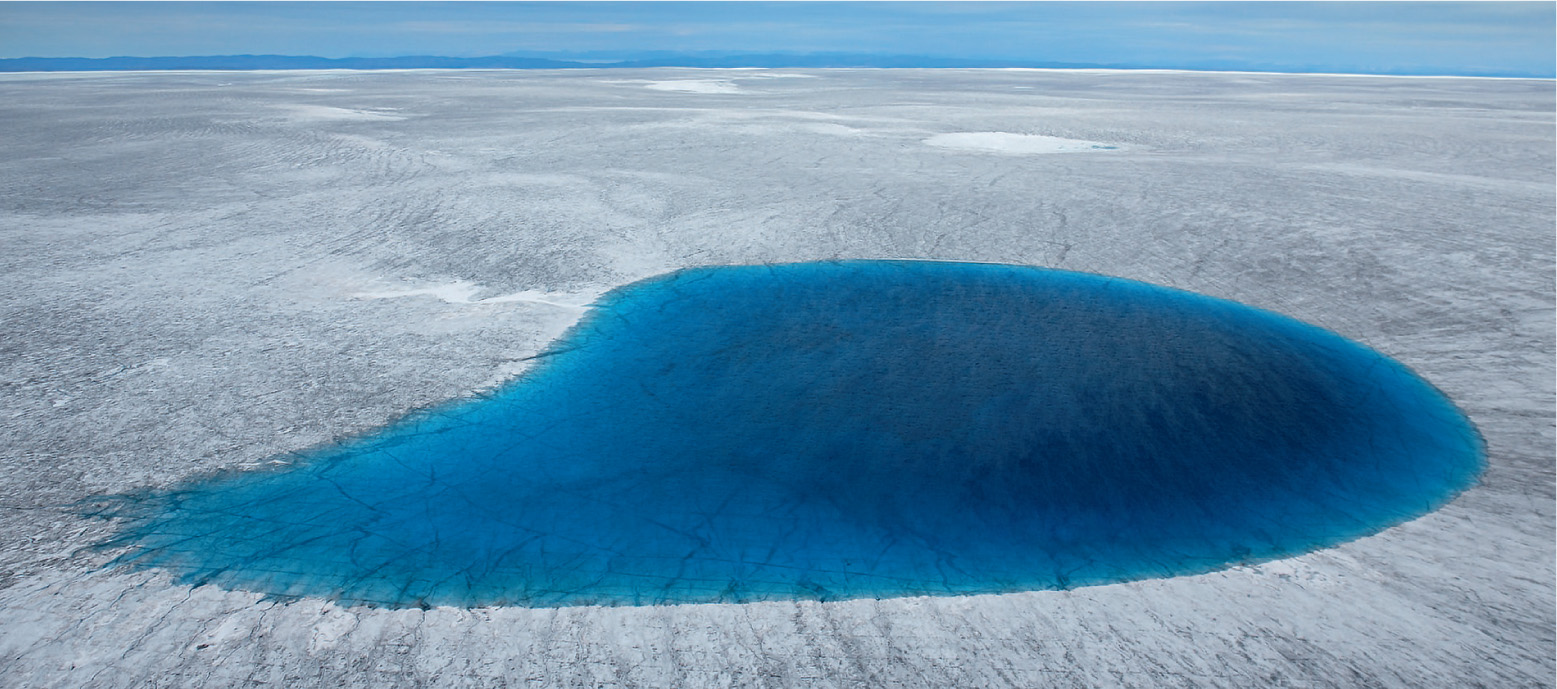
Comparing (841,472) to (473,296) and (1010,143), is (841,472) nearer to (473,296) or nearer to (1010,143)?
(473,296)

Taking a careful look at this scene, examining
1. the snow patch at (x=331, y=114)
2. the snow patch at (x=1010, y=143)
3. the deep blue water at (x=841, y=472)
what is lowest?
the deep blue water at (x=841, y=472)

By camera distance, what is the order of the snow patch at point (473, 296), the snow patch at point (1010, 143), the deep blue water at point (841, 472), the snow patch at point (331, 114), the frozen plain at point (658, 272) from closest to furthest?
A: the frozen plain at point (658, 272) < the deep blue water at point (841, 472) < the snow patch at point (473, 296) < the snow patch at point (1010, 143) < the snow patch at point (331, 114)

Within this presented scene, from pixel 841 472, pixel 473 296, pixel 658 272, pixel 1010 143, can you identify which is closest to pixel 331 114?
pixel 1010 143

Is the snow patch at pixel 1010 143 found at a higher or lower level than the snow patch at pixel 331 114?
lower

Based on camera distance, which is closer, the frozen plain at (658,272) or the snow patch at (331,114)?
the frozen plain at (658,272)

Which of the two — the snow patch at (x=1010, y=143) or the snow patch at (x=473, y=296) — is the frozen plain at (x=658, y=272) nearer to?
the snow patch at (x=473, y=296)

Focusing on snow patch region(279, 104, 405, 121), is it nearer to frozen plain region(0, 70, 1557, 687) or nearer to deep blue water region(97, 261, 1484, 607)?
frozen plain region(0, 70, 1557, 687)

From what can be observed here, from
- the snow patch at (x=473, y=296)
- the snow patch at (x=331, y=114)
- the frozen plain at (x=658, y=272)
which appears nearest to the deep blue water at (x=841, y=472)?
the frozen plain at (x=658, y=272)

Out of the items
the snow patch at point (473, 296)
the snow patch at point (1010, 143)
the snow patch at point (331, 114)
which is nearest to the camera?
the snow patch at point (473, 296)
